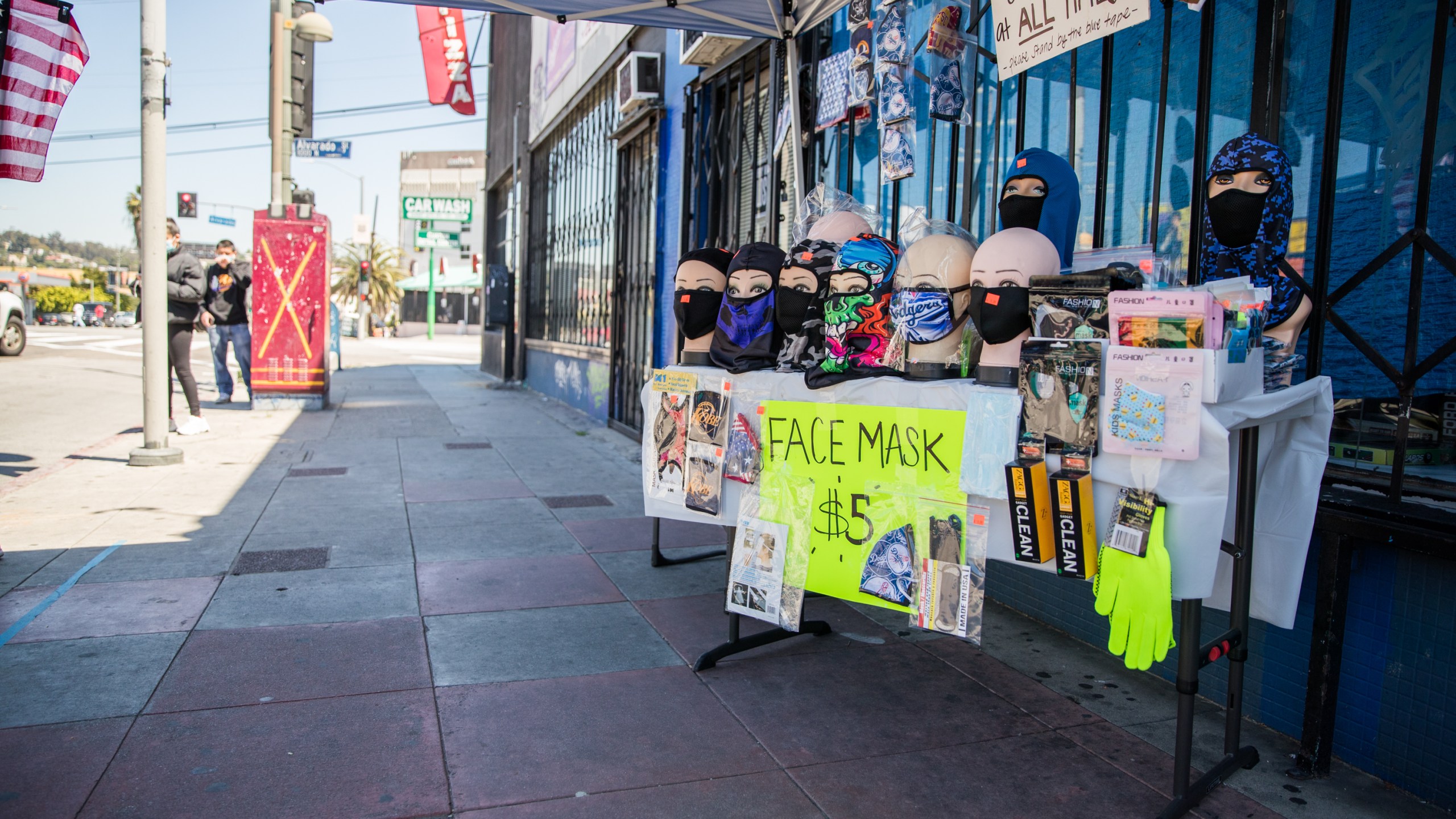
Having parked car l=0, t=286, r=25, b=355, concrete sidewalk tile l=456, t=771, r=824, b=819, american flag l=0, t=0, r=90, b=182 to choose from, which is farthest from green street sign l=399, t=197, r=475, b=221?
concrete sidewalk tile l=456, t=771, r=824, b=819

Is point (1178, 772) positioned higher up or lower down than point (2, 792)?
higher up

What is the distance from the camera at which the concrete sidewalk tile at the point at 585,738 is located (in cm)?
264

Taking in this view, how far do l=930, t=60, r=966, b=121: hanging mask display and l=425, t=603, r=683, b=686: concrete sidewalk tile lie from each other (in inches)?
108

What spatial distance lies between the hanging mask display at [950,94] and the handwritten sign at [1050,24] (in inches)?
30.2

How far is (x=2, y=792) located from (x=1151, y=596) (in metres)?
3.05

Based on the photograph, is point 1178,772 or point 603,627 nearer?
point 1178,772

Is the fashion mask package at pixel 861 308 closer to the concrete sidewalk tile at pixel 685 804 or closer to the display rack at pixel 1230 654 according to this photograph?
the display rack at pixel 1230 654

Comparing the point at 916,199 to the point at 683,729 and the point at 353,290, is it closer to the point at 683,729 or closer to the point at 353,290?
the point at 683,729

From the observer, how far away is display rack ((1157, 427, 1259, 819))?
95.4 inches

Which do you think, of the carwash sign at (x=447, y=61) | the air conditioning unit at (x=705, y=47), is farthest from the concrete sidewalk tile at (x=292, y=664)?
the carwash sign at (x=447, y=61)

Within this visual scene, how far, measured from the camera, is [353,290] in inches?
2314

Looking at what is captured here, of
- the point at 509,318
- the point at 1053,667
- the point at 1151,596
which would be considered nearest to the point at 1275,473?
the point at 1151,596

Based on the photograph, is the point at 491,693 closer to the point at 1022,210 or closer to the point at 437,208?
the point at 1022,210

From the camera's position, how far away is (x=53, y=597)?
13.4 ft
